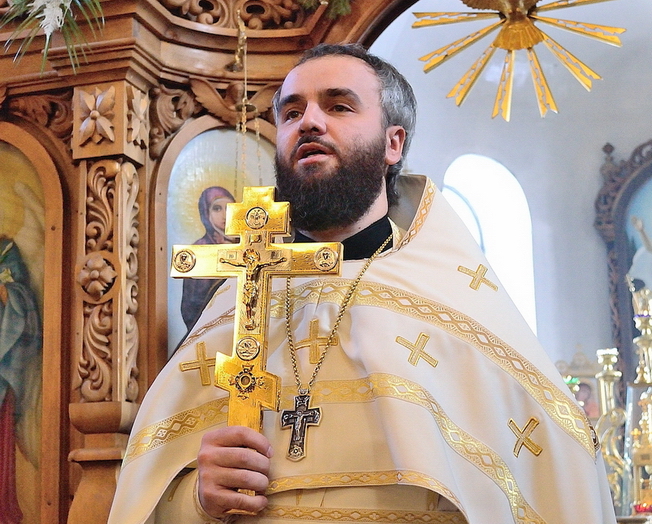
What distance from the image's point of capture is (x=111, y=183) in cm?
377

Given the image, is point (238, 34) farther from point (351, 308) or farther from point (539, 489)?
point (539, 489)

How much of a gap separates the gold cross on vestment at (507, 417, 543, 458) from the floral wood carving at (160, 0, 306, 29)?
7.90 feet

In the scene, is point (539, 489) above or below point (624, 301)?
below

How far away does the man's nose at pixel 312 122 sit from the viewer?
2.42 meters

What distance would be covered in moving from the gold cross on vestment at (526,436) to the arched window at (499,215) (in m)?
6.76

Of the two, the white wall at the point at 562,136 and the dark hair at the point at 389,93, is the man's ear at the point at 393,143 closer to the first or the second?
the dark hair at the point at 389,93

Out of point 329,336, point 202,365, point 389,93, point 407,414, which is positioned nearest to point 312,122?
point 389,93

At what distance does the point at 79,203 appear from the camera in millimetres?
3789

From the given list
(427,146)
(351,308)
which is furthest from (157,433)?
(427,146)

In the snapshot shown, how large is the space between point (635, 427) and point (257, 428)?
407cm

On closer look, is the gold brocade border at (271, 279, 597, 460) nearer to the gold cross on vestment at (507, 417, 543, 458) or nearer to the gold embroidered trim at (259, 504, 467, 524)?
the gold cross on vestment at (507, 417, 543, 458)

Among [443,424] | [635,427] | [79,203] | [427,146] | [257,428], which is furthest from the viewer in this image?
[427,146]

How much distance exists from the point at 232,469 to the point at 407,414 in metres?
0.39

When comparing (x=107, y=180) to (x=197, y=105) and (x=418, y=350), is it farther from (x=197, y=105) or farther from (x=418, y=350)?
(x=418, y=350)
